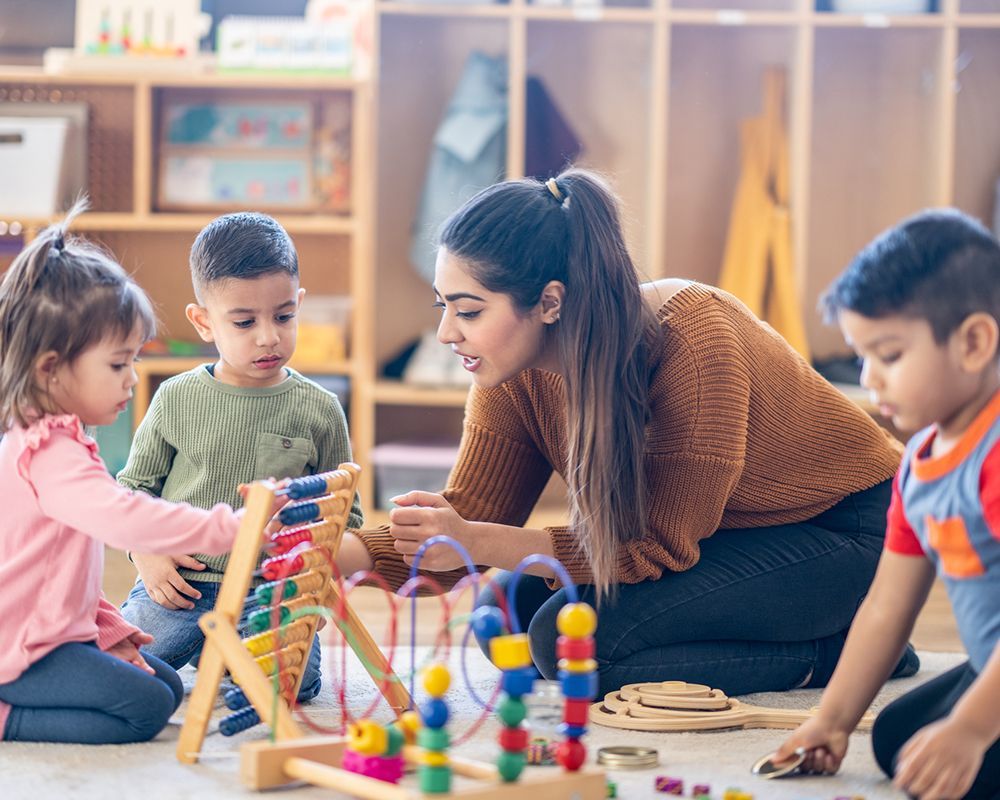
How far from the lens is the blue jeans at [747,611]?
183 centimetres

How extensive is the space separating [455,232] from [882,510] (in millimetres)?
763

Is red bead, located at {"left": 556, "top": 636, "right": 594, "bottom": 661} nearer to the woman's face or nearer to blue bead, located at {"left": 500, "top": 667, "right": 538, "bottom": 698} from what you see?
blue bead, located at {"left": 500, "top": 667, "right": 538, "bottom": 698}

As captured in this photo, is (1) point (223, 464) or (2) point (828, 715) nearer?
(2) point (828, 715)

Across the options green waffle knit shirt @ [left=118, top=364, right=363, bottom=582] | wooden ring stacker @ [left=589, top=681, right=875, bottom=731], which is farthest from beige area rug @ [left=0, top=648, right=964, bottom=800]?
green waffle knit shirt @ [left=118, top=364, right=363, bottom=582]

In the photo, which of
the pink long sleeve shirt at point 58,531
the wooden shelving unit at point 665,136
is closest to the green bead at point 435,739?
the pink long sleeve shirt at point 58,531

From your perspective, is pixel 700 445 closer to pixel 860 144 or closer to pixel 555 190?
pixel 555 190

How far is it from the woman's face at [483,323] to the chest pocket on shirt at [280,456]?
0.30m

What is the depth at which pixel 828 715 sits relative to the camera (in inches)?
56.2

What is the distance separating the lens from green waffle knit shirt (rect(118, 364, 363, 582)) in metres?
1.89

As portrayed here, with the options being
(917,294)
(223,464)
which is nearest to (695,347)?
(917,294)

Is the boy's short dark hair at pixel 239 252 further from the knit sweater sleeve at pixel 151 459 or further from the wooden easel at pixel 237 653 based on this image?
the wooden easel at pixel 237 653

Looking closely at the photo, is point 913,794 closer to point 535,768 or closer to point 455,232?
point 535,768

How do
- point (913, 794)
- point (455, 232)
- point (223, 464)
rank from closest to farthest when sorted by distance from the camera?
point (913, 794) < point (455, 232) < point (223, 464)

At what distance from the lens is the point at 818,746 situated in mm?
1434
